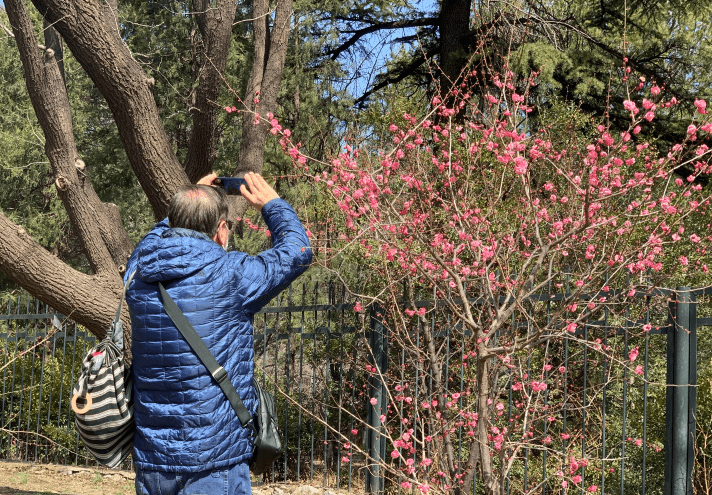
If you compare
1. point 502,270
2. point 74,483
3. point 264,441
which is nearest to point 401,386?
point 502,270

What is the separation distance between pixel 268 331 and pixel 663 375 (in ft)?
14.1

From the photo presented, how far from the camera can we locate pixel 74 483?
21.6 feet

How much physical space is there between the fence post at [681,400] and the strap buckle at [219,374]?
8.83 feet

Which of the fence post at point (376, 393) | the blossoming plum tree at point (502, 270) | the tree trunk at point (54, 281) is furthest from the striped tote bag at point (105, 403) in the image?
the tree trunk at point (54, 281)

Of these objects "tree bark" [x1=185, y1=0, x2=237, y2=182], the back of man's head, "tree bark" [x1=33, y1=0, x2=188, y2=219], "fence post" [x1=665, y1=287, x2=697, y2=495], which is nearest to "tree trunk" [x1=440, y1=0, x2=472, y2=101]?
"tree bark" [x1=185, y1=0, x2=237, y2=182]

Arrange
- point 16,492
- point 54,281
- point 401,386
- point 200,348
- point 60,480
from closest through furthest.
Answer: point 200,348, point 401,386, point 54,281, point 16,492, point 60,480

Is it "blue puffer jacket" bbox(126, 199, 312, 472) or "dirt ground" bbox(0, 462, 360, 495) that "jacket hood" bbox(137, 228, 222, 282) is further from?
"dirt ground" bbox(0, 462, 360, 495)

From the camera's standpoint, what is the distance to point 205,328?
2.22 m

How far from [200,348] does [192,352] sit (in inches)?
1.2

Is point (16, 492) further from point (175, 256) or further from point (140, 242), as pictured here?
point (175, 256)

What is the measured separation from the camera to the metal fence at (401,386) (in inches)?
154

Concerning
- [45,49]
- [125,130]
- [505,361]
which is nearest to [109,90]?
[125,130]

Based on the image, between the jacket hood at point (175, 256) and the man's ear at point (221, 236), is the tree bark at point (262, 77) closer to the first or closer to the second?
the man's ear at point (221, 236)

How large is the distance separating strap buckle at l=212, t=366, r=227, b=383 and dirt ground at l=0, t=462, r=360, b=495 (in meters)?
3.51
